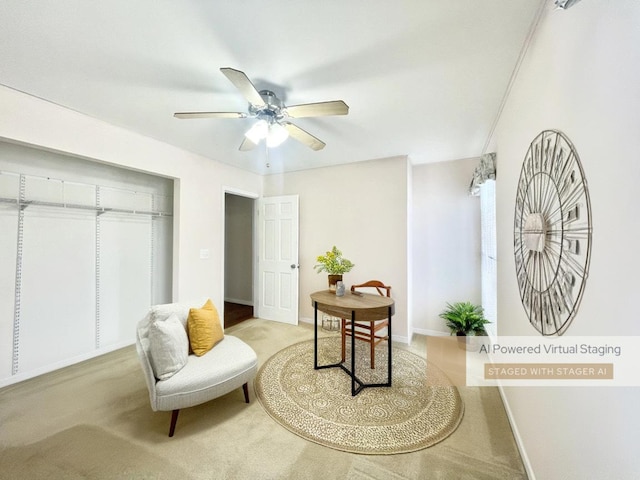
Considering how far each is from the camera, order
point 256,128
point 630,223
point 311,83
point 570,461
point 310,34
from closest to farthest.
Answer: point 630,223, point 570,461, point 310,34, point 311,83, point 256,128

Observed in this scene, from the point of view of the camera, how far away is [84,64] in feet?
5.59

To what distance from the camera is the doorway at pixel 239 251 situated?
18.1 ft

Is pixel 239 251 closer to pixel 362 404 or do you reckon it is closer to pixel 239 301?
pixel 239 301

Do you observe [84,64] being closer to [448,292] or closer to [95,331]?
[95,331]

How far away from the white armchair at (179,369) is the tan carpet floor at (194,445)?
23cm

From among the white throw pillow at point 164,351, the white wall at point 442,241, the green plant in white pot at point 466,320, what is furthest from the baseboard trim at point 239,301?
the green plant in white pot at point 466,320

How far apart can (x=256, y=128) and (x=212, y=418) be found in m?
2.32

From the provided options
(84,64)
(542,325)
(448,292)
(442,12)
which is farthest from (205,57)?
(448,292)

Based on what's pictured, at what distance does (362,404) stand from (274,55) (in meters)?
2.68

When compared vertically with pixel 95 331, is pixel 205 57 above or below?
above

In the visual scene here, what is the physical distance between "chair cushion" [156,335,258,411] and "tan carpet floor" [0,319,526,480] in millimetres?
258

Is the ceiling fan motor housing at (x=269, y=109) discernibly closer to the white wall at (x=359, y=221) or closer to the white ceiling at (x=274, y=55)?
the white ceiling at (x=274, y=55)

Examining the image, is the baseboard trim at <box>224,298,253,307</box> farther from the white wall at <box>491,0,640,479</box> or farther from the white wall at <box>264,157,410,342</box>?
the white wall at <box>491,0,640,479</box>

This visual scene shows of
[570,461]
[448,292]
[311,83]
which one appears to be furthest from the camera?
[448,292]
